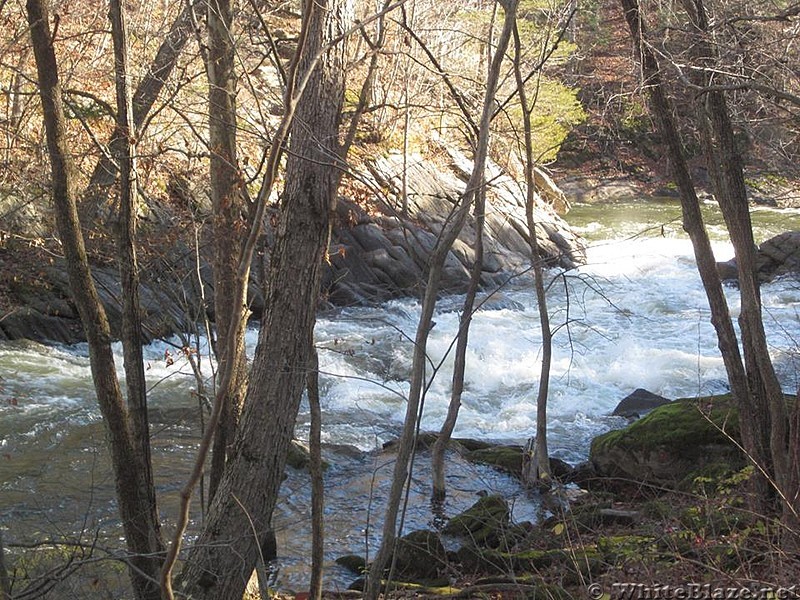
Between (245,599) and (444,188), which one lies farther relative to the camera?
(444,188)

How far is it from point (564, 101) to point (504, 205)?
6.43 meters

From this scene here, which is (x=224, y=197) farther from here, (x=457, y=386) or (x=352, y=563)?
(x=457, y=386)

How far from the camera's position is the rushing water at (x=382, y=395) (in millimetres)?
8344

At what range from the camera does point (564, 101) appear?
24.9 m

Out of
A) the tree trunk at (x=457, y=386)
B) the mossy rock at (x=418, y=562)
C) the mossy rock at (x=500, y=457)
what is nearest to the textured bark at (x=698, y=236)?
the tree trunk at (x=457, y=386)

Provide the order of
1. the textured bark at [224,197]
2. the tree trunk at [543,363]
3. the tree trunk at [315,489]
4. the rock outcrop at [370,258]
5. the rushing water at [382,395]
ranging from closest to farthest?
the tree trunk at [315,489] < the textured bark at [224,197] < the rushing water at [382,395] < the tree trunk at [543,363] < the rock outcrop at [370,258]

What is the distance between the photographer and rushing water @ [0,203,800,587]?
328 inches

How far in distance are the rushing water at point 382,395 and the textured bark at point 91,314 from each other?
1.62 ft

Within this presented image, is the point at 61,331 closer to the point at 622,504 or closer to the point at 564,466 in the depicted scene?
the point at 564,466

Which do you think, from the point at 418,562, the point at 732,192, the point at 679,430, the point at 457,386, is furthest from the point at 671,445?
the point at 732,192

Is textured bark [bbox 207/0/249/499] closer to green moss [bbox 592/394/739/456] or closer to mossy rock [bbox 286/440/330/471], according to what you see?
Answer: mossy rock [bbox 286/440/330/471]

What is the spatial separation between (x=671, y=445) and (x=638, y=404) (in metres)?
3.03

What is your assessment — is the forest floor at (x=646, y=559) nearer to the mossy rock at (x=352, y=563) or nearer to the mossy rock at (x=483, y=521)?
the mossy rock at (x=483, y=521)

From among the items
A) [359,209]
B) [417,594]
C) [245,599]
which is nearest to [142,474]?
[245,599]
